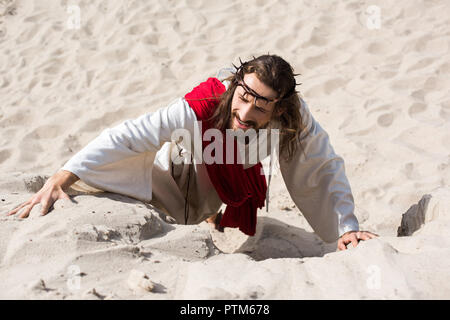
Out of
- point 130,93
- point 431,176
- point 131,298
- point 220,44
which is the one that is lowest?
point 431,176

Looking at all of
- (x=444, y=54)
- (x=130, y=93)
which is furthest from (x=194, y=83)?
(x=444, y=54)

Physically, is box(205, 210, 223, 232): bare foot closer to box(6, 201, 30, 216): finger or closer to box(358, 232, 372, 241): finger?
box(358, 232, 372, 241): finger

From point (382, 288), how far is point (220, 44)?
11.3 feet

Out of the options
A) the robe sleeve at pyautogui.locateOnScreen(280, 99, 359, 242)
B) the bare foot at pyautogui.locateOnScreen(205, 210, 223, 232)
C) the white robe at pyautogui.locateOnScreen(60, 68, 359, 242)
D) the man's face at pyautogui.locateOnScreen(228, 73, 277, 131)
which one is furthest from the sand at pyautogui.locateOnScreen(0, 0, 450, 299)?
the man's face at pyautogui.locateOnScreen(228, 73, 277, 131)

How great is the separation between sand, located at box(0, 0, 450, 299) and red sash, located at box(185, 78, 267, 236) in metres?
0.19

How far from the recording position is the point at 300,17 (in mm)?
4656

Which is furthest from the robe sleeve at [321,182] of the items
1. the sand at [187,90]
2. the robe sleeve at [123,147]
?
the robe sleeve at [123,147]

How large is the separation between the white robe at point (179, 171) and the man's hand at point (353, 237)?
5 cm

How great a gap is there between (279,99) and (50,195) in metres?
1.05

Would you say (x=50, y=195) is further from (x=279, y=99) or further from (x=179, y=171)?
(x=279, y=99)

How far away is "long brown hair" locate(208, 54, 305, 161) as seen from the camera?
1977 mm

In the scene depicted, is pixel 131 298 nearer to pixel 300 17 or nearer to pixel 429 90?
pixel 429 90

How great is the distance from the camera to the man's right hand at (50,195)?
1912 mm

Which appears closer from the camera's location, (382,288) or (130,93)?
(382,288)
